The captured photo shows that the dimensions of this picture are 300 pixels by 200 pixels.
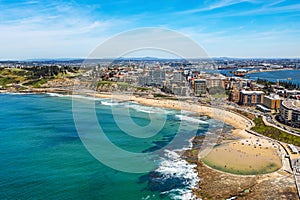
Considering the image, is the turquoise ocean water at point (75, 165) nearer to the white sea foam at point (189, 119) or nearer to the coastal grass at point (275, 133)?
the white sea foam at point (189, 119)

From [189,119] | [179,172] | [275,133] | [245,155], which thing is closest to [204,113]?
[189,119]

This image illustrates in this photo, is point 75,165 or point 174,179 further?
point 75,165

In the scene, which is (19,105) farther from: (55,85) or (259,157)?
(259,157)

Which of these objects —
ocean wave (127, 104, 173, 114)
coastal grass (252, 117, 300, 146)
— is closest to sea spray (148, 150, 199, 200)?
coastal grass (252, 117, 300, 146)

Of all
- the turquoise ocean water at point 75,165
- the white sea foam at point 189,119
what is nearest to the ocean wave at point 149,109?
the white sea foam at point 189,119

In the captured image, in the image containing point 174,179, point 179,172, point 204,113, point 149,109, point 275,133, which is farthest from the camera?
point 149,109

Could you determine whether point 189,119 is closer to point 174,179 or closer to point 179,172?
point 179,172

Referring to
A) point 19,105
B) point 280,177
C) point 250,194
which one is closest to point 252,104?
point 280,177

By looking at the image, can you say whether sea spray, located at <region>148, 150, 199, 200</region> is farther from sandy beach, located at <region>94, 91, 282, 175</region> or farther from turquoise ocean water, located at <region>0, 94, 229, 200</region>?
sandy beach, located at <region>94, 91, 282, 175</region>

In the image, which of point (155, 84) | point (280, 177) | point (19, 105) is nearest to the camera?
point (280, 177)
